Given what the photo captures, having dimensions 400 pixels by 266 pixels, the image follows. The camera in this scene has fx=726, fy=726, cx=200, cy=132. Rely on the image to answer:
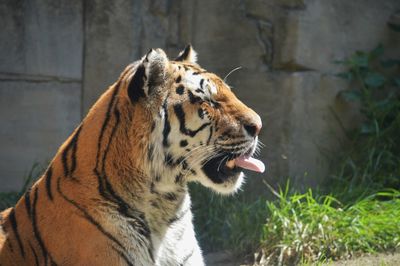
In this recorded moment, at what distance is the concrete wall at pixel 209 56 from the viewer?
6.06 meters

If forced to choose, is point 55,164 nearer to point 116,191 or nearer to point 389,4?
point 116,191

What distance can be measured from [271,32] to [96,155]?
2902 millimetres

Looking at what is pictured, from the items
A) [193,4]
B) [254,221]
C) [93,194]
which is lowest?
[254,221]

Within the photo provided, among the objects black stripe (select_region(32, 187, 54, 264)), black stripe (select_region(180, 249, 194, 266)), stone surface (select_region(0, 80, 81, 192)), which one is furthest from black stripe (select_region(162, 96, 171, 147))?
stone surface (select_region(0, 80, 81, 192))

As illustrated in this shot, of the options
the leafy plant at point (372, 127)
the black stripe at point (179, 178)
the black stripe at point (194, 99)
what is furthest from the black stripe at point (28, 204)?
the leafy plant at point (372, 127)

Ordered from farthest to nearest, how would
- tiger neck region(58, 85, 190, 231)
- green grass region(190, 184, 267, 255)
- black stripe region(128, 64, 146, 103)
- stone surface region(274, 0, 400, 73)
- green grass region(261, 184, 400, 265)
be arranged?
1. stone surface region(274, 0, 400, 73)
2. green grass region(190, 184, 267, 255)
3. green grass region(261, 184, 400, 265)
4. tiger neck region(58, 85, 190, 231)
5. black stripe region(128, 64, 146, 103)

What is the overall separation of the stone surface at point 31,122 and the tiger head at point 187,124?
294cm

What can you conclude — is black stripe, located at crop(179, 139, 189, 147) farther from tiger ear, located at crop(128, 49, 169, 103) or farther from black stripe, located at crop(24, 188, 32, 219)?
black stripe, located at crop(24, 188, 32, 219)

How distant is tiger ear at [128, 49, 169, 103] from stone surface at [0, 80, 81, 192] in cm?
313

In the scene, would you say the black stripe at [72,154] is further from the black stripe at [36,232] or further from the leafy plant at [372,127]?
the leafy plant at [372,127]

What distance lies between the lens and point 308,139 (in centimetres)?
614

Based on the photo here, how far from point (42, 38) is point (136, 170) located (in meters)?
3.22

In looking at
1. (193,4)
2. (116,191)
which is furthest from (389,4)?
(116,191)

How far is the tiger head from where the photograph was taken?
3.51 meters
